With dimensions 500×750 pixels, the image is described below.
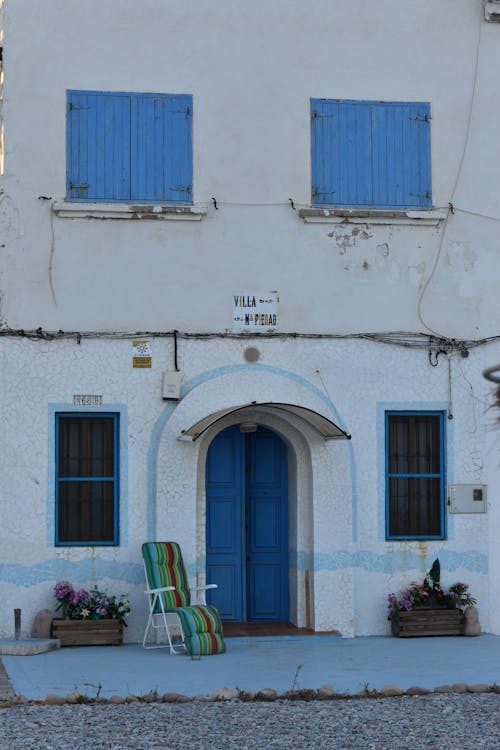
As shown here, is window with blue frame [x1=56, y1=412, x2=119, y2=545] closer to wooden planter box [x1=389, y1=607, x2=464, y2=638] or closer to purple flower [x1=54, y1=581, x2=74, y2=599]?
purple flower [x1=54, y1=581, x2=74, y2=599]

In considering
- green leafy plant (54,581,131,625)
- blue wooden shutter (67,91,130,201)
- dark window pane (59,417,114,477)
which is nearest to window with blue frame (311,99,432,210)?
blue wooden shutter (67,91,130,201)

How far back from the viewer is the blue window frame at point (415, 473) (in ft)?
47.0

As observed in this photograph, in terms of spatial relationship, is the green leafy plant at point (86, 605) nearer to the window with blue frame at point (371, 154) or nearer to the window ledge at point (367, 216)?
the window ledge at point (367, 216)

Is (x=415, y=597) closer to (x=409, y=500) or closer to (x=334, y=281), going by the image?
(x=409, y=500)

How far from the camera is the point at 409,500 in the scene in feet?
47.1

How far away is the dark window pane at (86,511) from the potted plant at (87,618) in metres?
0.57

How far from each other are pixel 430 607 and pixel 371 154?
480 cm

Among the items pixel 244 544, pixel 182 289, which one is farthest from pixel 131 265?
pixel 244 544

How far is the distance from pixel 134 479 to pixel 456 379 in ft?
11.7

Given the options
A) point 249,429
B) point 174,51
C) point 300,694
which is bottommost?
point 300,694

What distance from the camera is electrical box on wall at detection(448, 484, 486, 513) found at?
1430 cm

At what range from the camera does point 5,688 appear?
10.6 m

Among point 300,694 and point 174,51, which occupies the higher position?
point 174,51

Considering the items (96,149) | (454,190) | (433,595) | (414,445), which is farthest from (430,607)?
(96,149)
